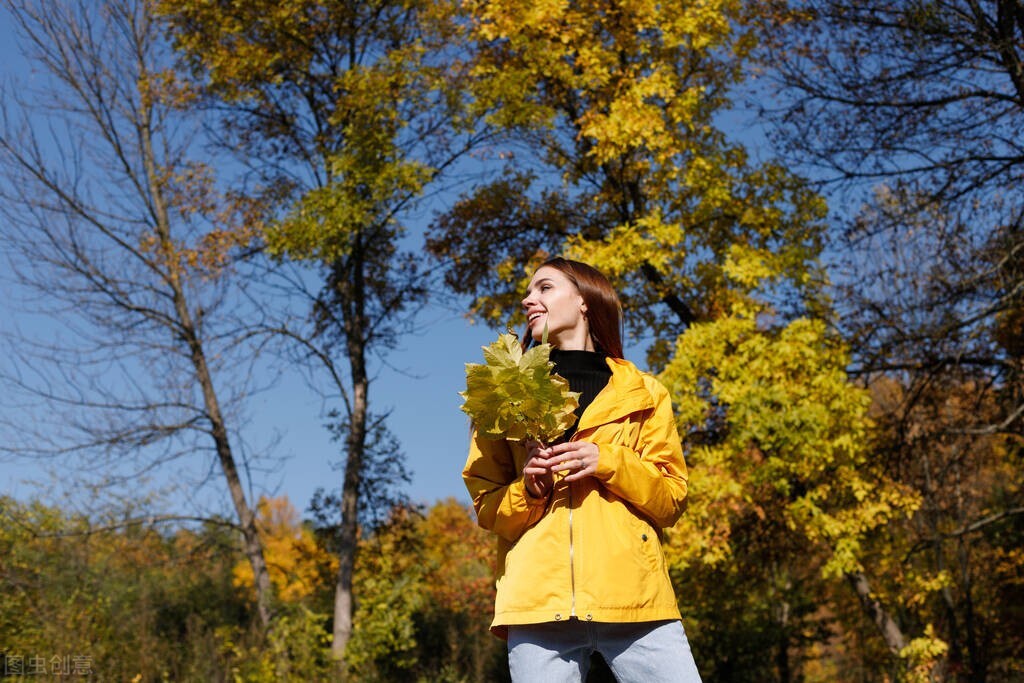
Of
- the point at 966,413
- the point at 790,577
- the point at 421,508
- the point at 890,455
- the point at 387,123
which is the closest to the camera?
the point at 890,455

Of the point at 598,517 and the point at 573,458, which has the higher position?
the point at 573,458

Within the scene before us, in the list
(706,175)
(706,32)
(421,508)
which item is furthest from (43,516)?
(706,32)

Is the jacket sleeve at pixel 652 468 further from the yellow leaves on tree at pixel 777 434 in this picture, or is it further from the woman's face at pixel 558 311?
the yellow leaves on tree at pixel 777 434

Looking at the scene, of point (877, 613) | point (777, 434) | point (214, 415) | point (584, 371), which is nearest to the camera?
point (584, 371)

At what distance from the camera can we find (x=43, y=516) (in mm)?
11656

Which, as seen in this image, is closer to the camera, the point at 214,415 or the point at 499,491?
the point at 499,491

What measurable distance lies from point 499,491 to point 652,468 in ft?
1.30

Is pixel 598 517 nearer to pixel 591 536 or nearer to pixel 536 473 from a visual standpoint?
pixel 591 536

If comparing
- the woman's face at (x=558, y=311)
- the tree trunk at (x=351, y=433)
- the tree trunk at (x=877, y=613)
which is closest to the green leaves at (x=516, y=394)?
the woman's face at (x=558, y=311)

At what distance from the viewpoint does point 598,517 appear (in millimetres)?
2305

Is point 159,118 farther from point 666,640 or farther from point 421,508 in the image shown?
point 666,640

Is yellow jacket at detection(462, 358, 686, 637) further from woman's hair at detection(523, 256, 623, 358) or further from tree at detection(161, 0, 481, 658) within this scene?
tree at detection(161, 0, 481, 658)

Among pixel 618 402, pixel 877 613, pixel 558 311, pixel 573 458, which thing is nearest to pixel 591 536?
pixel 573 458

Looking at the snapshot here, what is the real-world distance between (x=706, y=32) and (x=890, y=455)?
182 inches
